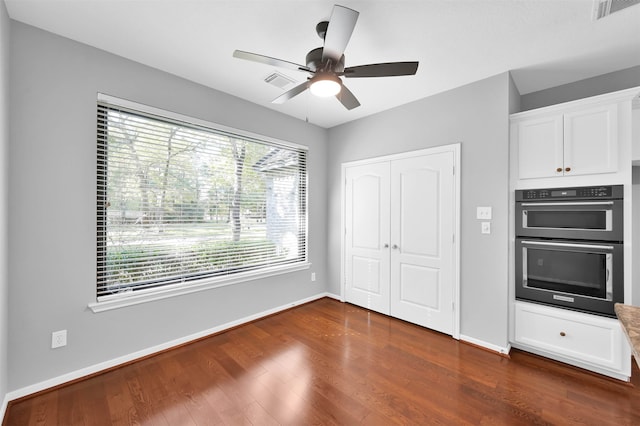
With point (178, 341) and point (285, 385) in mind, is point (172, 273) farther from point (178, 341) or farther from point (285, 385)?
point (285, 385)

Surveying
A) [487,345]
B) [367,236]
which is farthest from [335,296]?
[487,345]

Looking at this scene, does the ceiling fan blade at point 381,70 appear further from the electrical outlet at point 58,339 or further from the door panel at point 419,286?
Answer: the electrical outlet at point 58,339

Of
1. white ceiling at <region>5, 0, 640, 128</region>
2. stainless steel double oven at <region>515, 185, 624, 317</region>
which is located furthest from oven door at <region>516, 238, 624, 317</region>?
white ceiling at <region>5, 0, 640, 128</region>

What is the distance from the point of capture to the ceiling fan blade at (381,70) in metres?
1.78

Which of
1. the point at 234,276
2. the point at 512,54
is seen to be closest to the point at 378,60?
the point at 512,54

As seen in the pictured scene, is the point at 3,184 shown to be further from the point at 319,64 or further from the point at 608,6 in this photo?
the point at 608,6

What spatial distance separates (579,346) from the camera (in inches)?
88.4

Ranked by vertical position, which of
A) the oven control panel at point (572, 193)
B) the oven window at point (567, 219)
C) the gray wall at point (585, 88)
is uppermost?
the gray wall at point (585, 88)

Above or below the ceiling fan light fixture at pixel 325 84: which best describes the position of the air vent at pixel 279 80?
above

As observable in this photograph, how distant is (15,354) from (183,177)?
5.80 ft

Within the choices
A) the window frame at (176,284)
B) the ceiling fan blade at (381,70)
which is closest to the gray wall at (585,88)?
the ceiling fan blade at (381,70)

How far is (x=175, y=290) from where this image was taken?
261cm

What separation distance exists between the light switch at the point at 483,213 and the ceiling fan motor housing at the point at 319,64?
1.97 metres

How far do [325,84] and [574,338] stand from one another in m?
2.96
